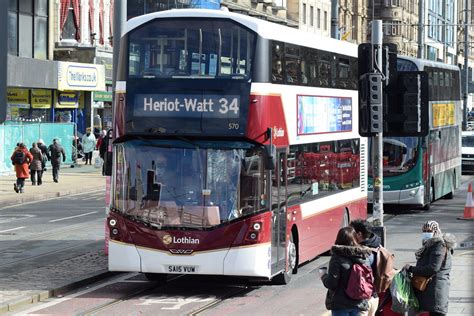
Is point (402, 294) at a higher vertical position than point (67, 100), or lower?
lower

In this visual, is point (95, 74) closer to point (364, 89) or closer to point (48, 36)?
point (48, 36)

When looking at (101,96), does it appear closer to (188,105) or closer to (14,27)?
(14,27)

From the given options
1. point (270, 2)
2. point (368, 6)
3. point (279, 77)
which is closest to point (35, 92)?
point (270, 2)

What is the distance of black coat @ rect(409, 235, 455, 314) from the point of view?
38.8 ft

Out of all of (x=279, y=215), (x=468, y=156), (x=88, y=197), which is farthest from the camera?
(x=468, y=156)

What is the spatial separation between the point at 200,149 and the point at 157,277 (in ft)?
8.23

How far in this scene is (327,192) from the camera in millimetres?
21812

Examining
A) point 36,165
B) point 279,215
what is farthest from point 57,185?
point 279,215

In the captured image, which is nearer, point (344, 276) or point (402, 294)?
point (344, 276)

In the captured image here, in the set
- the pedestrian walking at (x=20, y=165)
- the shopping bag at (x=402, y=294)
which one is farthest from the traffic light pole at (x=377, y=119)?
the pedestrian walking at (x=20, y=165)

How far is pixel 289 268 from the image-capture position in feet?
62.3

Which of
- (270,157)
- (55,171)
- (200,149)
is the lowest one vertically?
(55,171)

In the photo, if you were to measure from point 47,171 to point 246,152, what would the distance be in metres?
36.0

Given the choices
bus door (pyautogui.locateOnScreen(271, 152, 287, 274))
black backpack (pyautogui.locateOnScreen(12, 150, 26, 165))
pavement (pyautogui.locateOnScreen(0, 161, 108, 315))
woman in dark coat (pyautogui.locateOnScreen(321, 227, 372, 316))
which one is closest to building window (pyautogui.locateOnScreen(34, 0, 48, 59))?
black backpack (pyautogui.locateOnScreen(12, 150, 26, 165))
